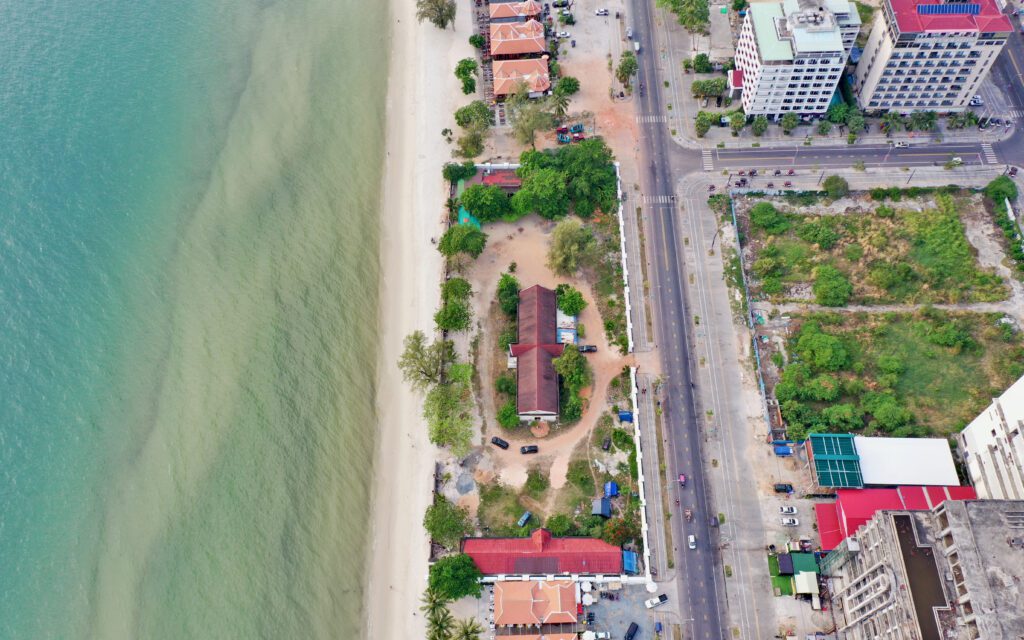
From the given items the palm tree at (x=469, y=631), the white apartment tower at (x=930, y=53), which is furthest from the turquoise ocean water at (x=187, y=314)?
the white apartment tower at (x=930, y=53)

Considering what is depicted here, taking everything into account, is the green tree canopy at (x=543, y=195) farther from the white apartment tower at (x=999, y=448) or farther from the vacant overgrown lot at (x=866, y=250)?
the white apartment tower at (x=999, y=448)

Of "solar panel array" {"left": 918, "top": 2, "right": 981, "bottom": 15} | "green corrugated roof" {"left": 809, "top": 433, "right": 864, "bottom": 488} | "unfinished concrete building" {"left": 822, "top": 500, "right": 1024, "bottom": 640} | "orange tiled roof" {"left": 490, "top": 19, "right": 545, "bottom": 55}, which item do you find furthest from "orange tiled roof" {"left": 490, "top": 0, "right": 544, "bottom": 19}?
"unfinished concrete building" {"left": 822, "top": 500, "right": 1024, "bottom": 640}

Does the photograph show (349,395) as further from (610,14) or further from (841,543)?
(610,14)

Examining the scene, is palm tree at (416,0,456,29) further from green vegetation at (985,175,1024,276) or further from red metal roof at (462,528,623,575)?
green vegetation at (985,175,1024,276)

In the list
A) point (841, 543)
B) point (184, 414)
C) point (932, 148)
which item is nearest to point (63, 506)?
point (184, 414)

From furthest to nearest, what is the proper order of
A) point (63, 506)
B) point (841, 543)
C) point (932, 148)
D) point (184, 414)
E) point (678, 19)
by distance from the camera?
point (678, 19) < point (932, 148) < point (184, 414) < point (63, 506) < point (841, 543)
